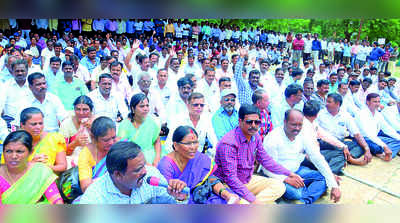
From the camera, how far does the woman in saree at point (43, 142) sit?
88.4 inches

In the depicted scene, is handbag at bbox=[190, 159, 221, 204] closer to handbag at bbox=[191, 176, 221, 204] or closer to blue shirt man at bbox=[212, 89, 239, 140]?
handbag at bbox=[191, 176, 221, 204]

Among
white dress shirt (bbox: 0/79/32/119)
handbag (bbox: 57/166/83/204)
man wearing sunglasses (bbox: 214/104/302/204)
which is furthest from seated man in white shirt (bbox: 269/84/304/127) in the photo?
white dress shirt (bbox: 0/79/32/119)

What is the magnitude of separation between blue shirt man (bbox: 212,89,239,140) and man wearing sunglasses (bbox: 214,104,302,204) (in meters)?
0.77

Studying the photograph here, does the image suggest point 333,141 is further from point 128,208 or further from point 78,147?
point 128,208

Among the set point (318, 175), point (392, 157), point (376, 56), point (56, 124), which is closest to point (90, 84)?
point (56, 124)

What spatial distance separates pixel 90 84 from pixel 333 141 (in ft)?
12.0

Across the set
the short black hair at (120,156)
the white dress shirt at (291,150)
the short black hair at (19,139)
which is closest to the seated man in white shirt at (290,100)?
the white dress shirt at (291,150)

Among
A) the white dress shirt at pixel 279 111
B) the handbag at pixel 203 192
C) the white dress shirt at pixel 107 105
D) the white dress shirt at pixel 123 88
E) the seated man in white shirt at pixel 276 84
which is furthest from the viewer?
the seated man in white shirt at pixel 276 84

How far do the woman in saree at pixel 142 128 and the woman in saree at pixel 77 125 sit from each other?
32 centimetres

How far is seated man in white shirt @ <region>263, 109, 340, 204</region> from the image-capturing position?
263cm

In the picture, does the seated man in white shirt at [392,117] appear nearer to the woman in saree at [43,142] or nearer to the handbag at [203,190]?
the handbag at [203,190]
